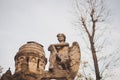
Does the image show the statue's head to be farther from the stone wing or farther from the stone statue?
the stone wing

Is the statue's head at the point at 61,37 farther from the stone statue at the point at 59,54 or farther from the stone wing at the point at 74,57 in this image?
the stone wing at the point at 74,57

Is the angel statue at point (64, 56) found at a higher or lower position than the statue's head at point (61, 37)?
lower

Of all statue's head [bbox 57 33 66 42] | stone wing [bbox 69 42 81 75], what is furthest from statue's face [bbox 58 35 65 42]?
stone wing [bbox 69 42 81 75]

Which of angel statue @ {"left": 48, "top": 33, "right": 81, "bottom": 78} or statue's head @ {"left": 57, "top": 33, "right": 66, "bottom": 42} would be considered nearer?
angel statue @ {"left": 48, "top": 33, "right": 81, "bottom": 78}

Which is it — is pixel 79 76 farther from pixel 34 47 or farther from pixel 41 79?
pixel 41 79

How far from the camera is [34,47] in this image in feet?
51.2

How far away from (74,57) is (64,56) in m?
0.59

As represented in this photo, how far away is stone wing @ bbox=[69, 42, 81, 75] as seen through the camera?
38.5ft

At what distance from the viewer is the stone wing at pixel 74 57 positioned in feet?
38.5

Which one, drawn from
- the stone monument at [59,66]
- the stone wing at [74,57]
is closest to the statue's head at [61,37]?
the stone monument at [59,66]

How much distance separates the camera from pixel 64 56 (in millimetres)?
12445

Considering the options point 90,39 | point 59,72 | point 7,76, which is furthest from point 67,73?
point 90,39

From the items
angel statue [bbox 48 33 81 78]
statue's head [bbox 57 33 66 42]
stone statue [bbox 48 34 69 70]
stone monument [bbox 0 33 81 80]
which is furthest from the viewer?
statue's head [bbox 57 33 66 42]

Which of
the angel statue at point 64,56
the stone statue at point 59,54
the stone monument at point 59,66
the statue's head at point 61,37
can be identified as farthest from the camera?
the statue's head at point 61,37
